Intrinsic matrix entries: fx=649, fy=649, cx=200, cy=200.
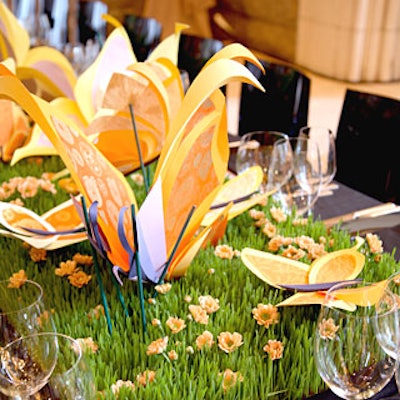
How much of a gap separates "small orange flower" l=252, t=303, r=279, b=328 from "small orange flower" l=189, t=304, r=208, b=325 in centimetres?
8

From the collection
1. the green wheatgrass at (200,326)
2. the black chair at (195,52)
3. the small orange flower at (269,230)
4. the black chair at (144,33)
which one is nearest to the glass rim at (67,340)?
the green wheatgrass at (200,326)

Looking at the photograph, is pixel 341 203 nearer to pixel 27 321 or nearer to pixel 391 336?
pixel 391 336

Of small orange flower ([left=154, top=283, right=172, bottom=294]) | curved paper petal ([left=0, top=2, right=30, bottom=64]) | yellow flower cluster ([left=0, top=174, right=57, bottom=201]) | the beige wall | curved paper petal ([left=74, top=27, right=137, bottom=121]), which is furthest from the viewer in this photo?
the beige wall

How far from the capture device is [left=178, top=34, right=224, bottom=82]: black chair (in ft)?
9.88

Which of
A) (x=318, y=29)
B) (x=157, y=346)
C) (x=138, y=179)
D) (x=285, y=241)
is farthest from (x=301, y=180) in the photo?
(x=318, y=29)

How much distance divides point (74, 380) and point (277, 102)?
190 cm

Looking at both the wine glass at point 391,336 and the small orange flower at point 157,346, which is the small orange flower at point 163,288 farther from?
the wine glass at point 391,336

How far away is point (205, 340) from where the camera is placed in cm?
101

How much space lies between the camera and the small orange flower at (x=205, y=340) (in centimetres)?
100

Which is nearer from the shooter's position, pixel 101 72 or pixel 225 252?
pixel 225 252

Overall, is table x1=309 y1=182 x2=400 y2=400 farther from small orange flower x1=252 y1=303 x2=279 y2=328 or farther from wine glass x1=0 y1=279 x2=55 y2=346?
wine glass x1=0 y1=279 x2=55 y2=346

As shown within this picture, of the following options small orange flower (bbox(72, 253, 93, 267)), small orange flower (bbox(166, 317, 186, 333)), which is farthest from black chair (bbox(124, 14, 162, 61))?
small orange flower (bbox(166, 317, 186, 333))

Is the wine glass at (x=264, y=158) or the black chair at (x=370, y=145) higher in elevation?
the wine glass at (x=264, y=158)

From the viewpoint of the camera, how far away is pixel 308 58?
20.2 feet
